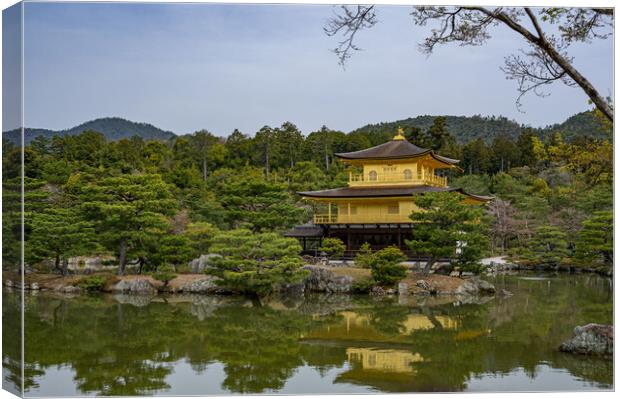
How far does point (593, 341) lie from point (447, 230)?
6893 millimetres

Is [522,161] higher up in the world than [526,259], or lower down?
higher up

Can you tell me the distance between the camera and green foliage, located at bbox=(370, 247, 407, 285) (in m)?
13.1

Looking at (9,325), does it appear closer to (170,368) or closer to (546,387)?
(170,368)

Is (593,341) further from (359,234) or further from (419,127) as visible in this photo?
(419,127)

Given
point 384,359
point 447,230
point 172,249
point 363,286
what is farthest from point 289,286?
point 384,359

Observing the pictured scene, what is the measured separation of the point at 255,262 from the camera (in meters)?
12.4

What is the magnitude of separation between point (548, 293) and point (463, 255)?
1.76m

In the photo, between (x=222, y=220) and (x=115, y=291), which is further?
(x=222, y=220)

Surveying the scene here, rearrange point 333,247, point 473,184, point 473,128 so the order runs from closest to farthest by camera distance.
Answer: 1. point 333,247
2. point 473,184
3. point 473,128

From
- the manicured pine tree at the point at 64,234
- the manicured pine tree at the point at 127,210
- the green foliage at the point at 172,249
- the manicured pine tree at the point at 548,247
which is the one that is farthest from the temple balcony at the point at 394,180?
the manicured pine tree at the point at 64,234

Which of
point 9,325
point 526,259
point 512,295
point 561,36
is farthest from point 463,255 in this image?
point 9,325

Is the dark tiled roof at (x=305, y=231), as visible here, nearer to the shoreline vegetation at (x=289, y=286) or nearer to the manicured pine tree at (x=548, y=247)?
the shoreline vegetation at (x=289, y=286)

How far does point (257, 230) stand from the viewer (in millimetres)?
17656

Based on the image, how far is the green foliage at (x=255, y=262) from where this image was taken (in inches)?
487
